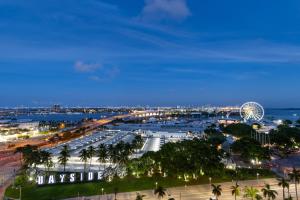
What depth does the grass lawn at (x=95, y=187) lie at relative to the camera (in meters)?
59.3

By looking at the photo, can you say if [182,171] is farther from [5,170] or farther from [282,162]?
[5,170]

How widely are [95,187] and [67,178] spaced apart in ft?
23.4

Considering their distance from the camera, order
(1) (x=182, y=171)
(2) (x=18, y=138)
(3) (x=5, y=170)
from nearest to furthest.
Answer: (1) (x=182, y=171), (3) (x=5, y=170), (2) (x=18, y=138)

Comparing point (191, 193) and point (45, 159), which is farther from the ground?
Answer: point (45, 159)

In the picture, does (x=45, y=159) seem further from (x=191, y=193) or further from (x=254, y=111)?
(x=254, y=111)

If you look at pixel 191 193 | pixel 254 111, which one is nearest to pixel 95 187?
pixel 191 193

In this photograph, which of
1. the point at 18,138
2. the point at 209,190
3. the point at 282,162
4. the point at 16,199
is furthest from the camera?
the point at 18,138

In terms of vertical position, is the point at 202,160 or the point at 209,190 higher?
the point at 202,160

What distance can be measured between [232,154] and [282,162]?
1589cm

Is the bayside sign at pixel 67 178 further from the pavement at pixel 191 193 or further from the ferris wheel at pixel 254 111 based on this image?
the ferris wheel at pixel 254 111

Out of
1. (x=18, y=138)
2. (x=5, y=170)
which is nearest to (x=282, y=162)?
(x=5, y=170)

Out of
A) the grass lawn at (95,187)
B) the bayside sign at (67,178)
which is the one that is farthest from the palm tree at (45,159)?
the grass lawn at (95,187)

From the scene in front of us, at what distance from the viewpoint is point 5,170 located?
3199 inches

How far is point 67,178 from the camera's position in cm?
6681
